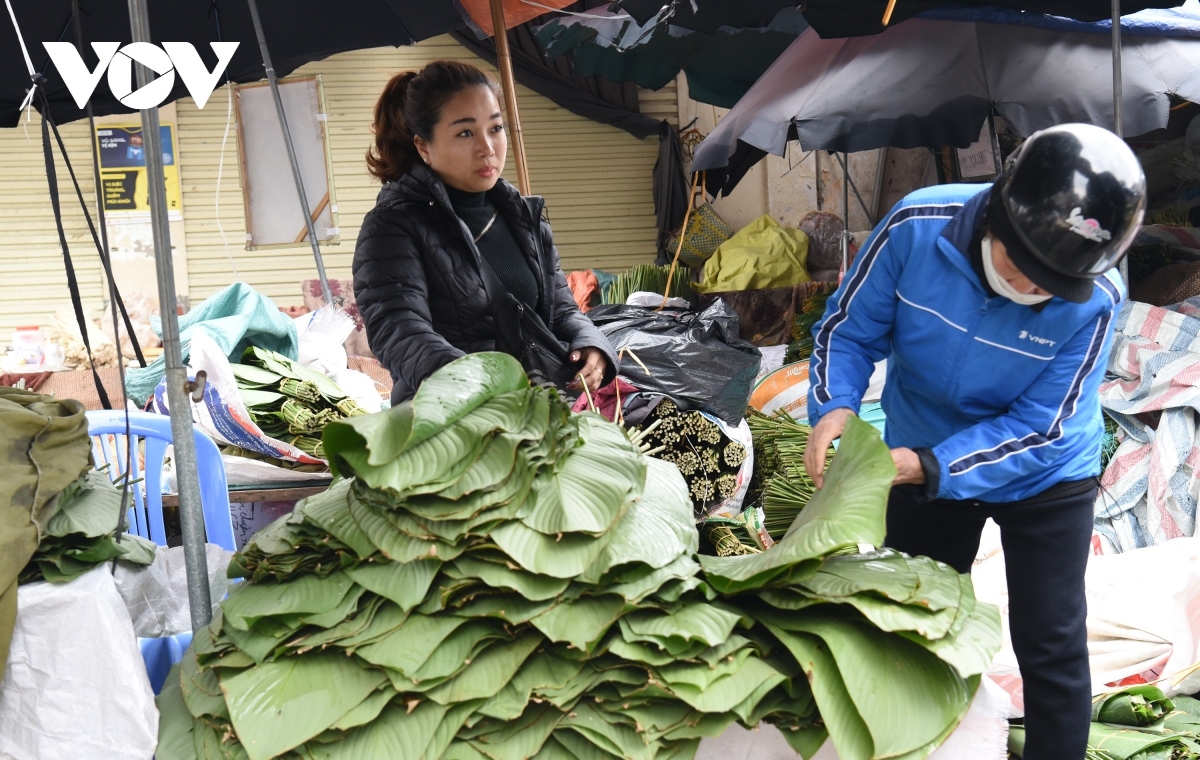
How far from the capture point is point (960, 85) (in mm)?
3975

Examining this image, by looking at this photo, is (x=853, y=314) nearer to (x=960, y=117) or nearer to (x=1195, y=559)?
(x=1195, y=559)

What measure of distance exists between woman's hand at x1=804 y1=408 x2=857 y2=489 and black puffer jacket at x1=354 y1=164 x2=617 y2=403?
0.66 m

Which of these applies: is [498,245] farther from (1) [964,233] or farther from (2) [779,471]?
(2) [779,471]

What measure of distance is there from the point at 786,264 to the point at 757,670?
5.05m

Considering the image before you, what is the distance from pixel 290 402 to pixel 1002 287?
2375 mm

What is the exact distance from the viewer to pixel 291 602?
4.64ft

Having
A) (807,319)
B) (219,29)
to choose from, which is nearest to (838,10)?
(807,319)

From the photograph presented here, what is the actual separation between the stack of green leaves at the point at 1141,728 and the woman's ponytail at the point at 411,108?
205cm

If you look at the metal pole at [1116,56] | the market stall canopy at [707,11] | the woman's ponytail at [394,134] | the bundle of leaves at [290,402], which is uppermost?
the market stall canopy at [707,11]

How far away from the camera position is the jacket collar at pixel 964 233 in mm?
1833

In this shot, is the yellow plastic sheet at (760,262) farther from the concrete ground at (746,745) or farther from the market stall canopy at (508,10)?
the concrete ground at (746,745)

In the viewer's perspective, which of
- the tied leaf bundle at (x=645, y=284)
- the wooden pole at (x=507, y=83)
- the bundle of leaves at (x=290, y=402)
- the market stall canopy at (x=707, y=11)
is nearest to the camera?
the wooden pole at (x=507, y=83)

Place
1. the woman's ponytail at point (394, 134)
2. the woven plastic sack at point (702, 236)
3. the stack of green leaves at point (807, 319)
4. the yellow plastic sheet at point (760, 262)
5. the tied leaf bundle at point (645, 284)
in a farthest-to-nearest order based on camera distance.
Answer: the woven plastic sack at point (702, 236), the yellow plastic sheet at point (760, 262), the tied leaf bundle at point (645, 284), the stack of green leaves at point (807, 319), the woman's ponytail at point (394, 134)

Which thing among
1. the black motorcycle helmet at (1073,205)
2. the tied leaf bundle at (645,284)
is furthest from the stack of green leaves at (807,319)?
the black motorcycle helmet at (1073,205)
